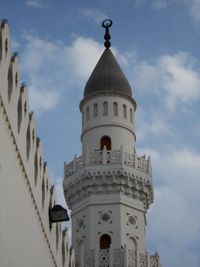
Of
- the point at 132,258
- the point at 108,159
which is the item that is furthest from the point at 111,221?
the point at 108,159

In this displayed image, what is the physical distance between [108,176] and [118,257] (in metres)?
3.00

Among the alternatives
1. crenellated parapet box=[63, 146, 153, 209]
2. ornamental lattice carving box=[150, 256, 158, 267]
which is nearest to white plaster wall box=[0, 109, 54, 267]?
ornamental lattice carving box=[150, 256, 158, 267]

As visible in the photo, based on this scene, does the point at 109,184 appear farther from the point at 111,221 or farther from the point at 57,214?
the point at 57,214

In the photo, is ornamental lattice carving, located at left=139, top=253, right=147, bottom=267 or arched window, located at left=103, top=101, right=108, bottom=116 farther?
arched window, located at left=103, top=101, right=108, bottom=116

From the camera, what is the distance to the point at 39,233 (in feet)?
45.2

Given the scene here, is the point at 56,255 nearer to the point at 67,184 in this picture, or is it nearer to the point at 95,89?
the point at 67,184

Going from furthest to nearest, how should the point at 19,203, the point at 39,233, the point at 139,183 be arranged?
the point at 139,183 → the point at 39,233 → the point at 19,203

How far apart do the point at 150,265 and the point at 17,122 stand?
11.9 metres

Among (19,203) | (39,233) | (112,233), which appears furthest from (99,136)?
(19,203)

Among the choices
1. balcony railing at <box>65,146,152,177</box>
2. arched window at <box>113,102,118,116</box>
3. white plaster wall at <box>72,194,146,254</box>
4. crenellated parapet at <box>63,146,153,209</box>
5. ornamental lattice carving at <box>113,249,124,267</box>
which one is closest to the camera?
ornamental lattice carving at <box>113,249,124,267</box>

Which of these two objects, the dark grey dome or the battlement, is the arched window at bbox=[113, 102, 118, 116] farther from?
the battlement

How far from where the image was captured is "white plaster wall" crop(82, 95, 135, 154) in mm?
24594

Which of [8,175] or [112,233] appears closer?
[8,175]

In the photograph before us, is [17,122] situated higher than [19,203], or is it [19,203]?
[17,122]
